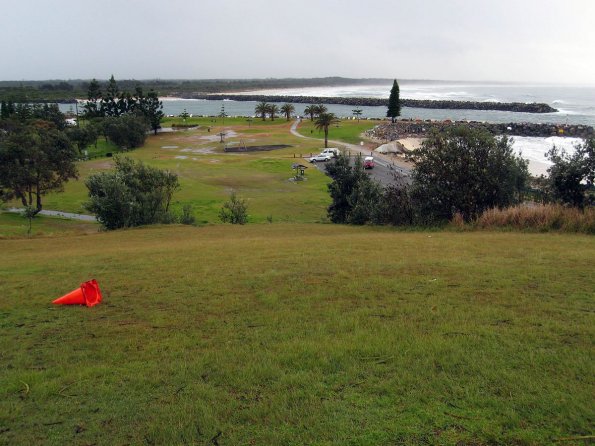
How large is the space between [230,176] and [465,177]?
29676mm

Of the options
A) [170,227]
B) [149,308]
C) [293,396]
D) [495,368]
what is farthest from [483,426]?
[170,227]

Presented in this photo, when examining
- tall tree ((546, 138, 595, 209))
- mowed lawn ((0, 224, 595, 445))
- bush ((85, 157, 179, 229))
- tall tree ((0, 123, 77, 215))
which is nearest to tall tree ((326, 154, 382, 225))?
tall tree ((546, 138, 595, 209))

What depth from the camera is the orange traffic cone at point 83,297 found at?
7.85m

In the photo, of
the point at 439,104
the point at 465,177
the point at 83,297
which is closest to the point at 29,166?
the point at 465,177

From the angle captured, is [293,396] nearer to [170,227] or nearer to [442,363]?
[442,363]

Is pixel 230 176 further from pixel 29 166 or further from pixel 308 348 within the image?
pixel 308 348

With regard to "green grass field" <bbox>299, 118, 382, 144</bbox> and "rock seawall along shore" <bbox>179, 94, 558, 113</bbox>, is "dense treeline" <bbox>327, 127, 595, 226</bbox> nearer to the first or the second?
"green grass field" <bbox>299, 118, 382, 144</bbox>

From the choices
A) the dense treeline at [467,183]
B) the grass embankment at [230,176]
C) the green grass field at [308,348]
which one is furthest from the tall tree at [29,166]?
the dense treeline at [467,183]

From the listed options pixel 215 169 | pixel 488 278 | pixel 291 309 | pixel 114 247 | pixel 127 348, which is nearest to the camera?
pixel 127 348

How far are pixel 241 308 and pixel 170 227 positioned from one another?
1336 centimetres

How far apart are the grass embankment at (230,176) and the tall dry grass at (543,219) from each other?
1465cm

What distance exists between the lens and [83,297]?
7.85m

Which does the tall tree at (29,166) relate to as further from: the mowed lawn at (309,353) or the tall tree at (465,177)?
the mowed lawn at (309,353)

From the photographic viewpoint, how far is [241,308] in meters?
7.36
